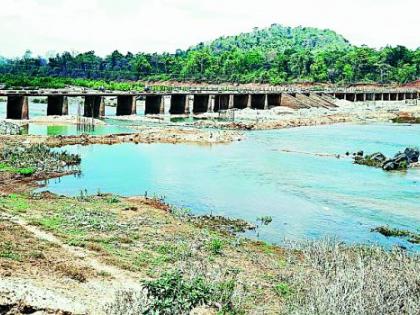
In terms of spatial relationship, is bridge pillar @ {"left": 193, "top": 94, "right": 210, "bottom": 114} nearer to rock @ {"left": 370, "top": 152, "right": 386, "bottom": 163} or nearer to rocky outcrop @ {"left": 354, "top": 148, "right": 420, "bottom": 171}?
rocky outcrop @ {"left": 354, "top": 148, "right": 420, "bottom": 171}

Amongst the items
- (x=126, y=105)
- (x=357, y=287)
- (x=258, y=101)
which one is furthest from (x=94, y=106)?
(x=357, y=287)

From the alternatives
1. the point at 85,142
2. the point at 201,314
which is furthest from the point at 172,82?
the point at 201,314

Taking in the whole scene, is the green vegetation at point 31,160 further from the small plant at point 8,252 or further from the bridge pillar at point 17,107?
the bridge pillar at point 17,107

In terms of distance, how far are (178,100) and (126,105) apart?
28.7 ft

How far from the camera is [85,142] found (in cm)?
4281

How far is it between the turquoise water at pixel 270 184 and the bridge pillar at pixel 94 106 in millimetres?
21550

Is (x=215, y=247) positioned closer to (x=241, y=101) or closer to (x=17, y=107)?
(x=17, y=107)

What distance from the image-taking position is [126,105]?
6800 cm

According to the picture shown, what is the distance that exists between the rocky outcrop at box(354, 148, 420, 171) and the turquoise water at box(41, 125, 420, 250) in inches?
32.9

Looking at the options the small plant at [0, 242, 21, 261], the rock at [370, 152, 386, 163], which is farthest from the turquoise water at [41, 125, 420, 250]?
the small plant at [0, 242, 21, 261]

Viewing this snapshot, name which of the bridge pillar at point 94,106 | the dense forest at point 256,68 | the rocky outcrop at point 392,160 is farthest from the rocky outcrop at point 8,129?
the dense forest at point 256,68

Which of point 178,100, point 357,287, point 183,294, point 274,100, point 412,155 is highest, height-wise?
point 274,100

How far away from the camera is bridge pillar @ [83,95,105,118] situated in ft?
209

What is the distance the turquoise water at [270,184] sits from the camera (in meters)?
23.5
